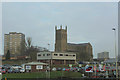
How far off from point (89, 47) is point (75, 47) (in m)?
18.5

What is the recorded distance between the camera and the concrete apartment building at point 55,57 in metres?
79.1

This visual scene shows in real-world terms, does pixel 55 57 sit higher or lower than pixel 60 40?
lower

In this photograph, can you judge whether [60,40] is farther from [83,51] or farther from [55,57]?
[55,57]

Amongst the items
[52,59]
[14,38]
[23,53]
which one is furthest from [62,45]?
[52,59]

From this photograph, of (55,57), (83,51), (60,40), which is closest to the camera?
(55,57)

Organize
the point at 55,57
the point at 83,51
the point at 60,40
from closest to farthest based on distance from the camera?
1. the point at 55,57
2. the point at 83,51
3. the point at 60,40

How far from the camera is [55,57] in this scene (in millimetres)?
80812

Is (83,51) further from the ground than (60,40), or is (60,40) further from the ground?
(60,40)

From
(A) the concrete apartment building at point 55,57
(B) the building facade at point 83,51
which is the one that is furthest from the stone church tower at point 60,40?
(A) the concrete apartment building at point 55,57

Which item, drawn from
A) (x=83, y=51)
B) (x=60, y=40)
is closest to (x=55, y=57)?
(x=83, y=51)

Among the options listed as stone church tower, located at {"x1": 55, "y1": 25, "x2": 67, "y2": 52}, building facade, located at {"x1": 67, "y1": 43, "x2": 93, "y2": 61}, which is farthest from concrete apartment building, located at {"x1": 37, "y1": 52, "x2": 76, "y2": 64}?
stone church tower, located at {"x1": 55, "y1": 25, "x2": 67, "y2": 52}

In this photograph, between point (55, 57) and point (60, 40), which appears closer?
point (55, 57)

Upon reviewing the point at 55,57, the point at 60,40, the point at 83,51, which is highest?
the point at 60,40

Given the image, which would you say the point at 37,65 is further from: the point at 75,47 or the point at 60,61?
the point at 75,47
